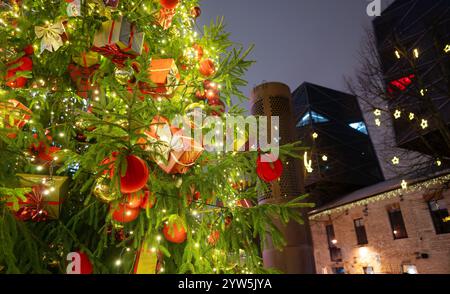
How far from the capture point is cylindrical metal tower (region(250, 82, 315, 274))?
6.46m

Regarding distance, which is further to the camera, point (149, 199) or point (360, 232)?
point (360, 232)

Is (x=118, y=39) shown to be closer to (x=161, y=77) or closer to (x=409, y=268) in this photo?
(x=161, y=77)

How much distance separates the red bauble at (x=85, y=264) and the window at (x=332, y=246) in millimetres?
19044

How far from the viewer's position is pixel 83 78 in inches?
123

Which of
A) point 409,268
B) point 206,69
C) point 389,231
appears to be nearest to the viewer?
point 206,69

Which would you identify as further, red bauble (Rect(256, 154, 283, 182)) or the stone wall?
the stone wall

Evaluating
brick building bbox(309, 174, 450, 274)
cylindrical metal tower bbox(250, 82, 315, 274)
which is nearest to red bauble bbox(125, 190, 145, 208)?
cylindrical metal tower bbox(250, 82, 315, 274)

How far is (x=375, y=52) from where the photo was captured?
1204cm

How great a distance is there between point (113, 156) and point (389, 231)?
1760 centimetres

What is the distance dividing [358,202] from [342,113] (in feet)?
56.3

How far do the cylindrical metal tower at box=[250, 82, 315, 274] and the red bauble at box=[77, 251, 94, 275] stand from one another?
4.14 m

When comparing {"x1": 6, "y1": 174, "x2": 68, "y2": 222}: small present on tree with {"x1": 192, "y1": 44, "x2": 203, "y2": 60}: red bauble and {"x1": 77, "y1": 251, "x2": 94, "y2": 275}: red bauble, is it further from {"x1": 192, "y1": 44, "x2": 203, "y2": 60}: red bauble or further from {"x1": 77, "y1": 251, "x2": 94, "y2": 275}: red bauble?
{"x1": 192, "y1": 44, "x2": 203, "y2": 60}: red bauble

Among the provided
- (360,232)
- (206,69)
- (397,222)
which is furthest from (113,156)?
(360,232)

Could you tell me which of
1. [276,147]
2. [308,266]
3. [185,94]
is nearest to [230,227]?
[276,147]
